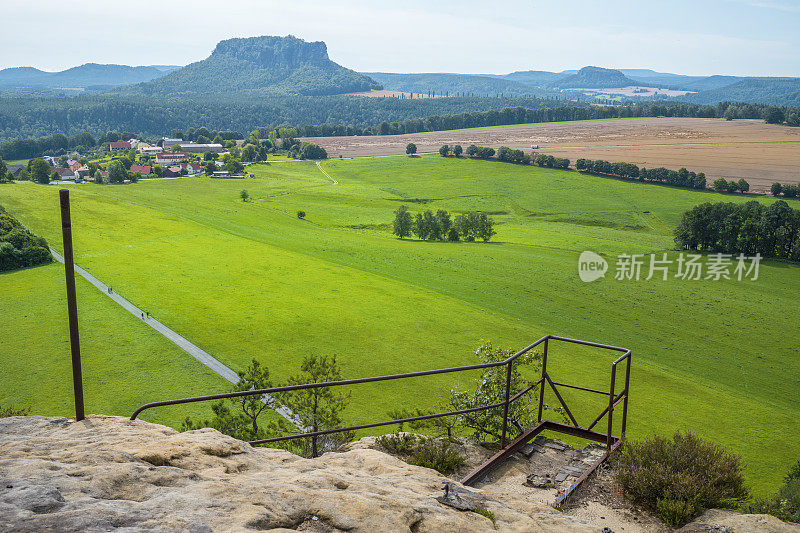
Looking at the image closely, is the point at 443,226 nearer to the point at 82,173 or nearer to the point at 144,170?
the point at 144,170

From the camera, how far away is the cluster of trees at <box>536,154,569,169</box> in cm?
14406

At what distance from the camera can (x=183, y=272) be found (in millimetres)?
71000

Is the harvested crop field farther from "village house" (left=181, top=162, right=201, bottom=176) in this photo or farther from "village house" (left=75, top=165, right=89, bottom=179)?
"village house" (left=75, top=165, right=89, bottom=179)

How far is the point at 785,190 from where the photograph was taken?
103 m

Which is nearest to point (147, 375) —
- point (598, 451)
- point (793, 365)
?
point (598, 451)

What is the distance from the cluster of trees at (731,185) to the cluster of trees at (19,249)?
115299mm

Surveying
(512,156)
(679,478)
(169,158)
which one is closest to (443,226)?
(512,156)

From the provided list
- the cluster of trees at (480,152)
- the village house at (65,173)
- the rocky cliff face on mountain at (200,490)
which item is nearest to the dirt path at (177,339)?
the rocky cliff face on mountain at (200,490)

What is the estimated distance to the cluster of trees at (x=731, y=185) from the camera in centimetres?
10796

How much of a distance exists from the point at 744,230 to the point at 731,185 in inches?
1276

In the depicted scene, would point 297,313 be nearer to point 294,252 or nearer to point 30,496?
point 294,252

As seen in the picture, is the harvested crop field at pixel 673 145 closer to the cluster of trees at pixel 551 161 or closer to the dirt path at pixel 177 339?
the cluster of trees at pixel 551 161

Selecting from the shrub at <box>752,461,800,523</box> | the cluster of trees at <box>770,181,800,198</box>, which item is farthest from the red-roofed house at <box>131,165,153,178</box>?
the shrub at <box>752,461,800,523</box>

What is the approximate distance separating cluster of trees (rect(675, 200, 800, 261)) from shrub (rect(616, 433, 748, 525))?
8331 cm
